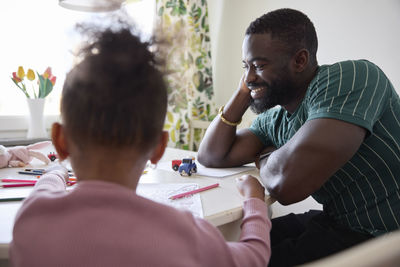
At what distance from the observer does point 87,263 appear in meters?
0.45

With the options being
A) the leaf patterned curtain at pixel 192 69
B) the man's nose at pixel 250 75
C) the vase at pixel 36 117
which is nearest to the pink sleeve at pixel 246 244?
the man's nose at pixel 250 75

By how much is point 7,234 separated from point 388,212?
3.34ft

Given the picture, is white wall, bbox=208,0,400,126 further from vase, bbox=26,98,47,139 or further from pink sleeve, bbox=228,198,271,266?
pink sleeve, bbox=228,198,271,266

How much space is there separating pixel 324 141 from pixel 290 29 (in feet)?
1.66

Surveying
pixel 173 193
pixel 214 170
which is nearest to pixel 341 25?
pixel 214 170

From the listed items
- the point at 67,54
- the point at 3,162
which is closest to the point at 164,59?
the point at 67,54

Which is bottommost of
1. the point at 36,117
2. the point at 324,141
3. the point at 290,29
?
the point at 36,117

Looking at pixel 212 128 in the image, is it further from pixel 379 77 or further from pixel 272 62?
pixel 379 77

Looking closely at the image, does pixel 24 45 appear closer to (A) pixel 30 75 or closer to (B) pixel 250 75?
(A) pixel 30 75

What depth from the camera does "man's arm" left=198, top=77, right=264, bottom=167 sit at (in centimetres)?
139

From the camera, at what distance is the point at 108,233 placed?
46cm

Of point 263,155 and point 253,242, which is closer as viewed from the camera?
point 253,242

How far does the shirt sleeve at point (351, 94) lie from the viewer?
979mm

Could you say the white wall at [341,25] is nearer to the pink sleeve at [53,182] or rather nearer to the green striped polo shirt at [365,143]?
the green striped polo shirt at [365,143]
